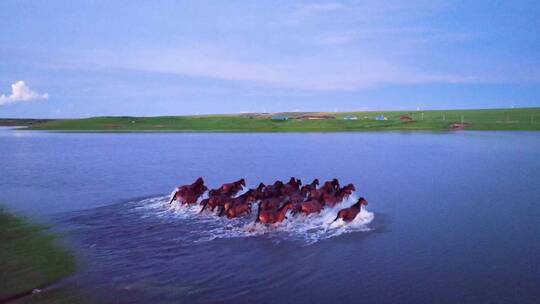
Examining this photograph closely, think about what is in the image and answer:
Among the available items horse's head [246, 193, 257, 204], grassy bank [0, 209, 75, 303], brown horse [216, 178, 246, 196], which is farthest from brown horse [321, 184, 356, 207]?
grassy bank [0, 209, 75, 303]

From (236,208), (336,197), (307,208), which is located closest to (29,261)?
(236,208)

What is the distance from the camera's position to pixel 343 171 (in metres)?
23.4

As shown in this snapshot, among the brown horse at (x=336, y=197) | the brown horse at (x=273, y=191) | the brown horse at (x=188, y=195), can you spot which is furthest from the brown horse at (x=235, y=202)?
the brown horse at (x=336, y=197)

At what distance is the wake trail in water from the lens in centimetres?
1083

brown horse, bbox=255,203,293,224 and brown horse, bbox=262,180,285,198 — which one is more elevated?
brown horse, bbox=262,180,285,198

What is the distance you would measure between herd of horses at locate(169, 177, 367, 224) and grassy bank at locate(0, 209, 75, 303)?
13.8 feet

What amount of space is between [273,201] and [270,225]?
0.99 meters

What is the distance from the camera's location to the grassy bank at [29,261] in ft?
24.9

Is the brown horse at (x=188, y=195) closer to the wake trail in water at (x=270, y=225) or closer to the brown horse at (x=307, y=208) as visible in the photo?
the wake trail in water at (x=270, y=225)

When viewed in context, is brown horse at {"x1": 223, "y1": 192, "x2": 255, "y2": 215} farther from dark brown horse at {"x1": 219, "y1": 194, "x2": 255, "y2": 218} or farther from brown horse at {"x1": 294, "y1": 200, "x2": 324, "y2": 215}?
brown horse at {"x1": 294, "y1": 200, "x2": 324, "y2": 215}

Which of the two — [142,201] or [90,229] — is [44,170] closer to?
[142,201]

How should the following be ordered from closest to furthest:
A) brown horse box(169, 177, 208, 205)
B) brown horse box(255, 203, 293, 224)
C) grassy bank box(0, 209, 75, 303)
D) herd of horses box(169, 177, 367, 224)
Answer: grassy bank box(0, 209, 75, 303) < brown horse box(255, 203, 293, 224) < herd of horses box(169, 177, 367, 224) < brown horse box(169, 177, 208, 205)

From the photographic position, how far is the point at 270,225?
11.5m

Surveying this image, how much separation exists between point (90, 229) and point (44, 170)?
15336mm
